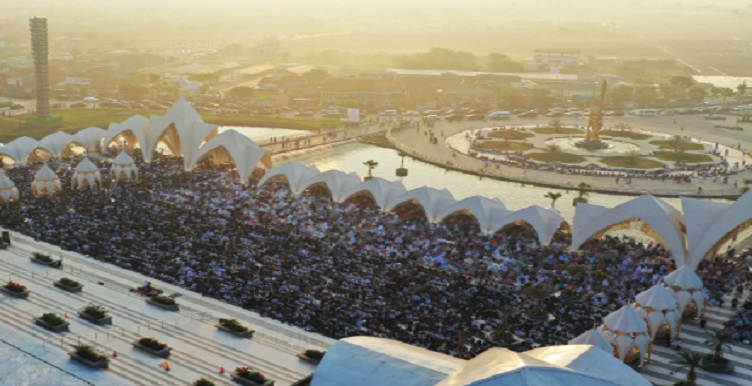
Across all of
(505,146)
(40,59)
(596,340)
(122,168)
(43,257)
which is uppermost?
(40,59)

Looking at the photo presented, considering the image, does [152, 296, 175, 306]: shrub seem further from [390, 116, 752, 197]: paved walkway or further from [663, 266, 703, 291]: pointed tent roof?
[390, 116, 752, 197]: paved walkway

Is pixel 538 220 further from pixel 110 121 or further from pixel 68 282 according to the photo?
pixel 110 121

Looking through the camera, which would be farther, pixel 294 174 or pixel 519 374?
pixel 294 174

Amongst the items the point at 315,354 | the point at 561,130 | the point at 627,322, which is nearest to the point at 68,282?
the point at 315,354

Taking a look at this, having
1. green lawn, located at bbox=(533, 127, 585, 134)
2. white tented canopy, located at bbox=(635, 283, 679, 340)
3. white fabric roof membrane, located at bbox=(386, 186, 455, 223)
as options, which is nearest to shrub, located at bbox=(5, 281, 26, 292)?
white fabric roof membrane, located at bbox=(386, 186, 455, 223)

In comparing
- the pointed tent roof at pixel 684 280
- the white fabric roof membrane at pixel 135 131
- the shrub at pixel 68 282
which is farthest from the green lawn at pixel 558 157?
the shrub at pixel 68 282

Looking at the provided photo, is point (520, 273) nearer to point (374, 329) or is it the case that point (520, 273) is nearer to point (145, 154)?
point (374, 329)

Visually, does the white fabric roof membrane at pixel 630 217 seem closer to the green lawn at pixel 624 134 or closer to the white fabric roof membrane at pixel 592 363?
the white fabric roof membrane at pixel 592 363
